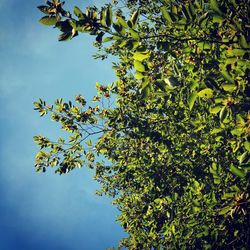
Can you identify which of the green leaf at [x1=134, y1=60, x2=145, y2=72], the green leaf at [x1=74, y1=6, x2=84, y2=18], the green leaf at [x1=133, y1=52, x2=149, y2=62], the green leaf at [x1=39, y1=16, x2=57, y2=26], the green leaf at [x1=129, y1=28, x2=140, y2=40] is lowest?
the green leaf at [x1=134, y1=60, x2=145, y2=72]

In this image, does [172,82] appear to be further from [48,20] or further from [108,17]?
[48,20]

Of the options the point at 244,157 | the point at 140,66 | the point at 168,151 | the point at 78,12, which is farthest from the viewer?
the point at 168,151

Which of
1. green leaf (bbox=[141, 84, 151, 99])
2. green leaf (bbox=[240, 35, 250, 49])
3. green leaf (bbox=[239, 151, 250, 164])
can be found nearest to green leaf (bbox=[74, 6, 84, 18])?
green leaf (bbox=[141, 84, 151, 99])

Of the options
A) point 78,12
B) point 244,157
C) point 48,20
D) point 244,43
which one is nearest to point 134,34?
point 78,12

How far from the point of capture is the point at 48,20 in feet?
7.64

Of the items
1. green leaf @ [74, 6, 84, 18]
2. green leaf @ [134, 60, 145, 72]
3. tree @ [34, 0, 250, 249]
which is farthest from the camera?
tree @ [34, 0, 250, 249]

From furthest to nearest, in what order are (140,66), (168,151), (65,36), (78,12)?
(168,151)
(140,66)
(65,36)
(78,12)

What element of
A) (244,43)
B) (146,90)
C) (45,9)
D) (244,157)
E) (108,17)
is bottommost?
(244,157)

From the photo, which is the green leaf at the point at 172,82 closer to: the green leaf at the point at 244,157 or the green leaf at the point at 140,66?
the green leaf at the point at 140,66

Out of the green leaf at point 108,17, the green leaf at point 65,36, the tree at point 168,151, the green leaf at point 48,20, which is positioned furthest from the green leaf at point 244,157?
the green leaf at point 48,20

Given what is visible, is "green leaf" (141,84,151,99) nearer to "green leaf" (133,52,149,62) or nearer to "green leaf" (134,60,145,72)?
"green leaf" (134,60,145,72)

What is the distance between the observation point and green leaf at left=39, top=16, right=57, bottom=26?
2.32 m

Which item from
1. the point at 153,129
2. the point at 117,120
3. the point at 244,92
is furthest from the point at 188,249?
the point at 244,92

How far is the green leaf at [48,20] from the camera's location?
7.61 ft
